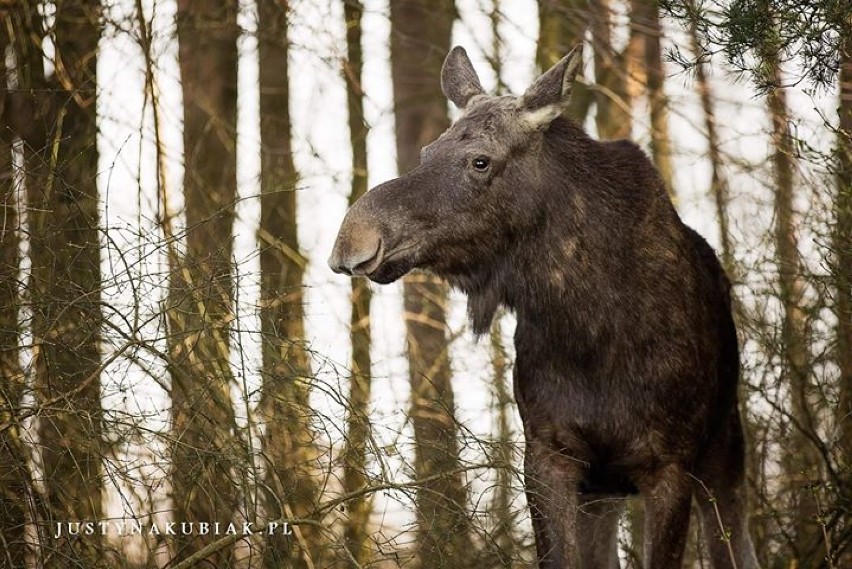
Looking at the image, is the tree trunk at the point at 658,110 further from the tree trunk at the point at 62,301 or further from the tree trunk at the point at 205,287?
the tree trunk at the point at 62,301

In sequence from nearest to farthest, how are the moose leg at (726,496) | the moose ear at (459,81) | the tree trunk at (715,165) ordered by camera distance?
the moose ear at (459,81)
the moose leg at (726,496)
the tree trunk at (715,165)

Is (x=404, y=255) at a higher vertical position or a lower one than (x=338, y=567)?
higher

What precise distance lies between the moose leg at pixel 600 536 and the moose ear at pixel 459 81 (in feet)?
7.52

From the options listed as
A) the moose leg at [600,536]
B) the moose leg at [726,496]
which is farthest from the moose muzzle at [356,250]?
the moose leg at [726,496]

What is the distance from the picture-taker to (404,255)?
6.00 m

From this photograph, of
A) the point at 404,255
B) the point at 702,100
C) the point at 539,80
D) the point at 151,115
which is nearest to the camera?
the point at 404,255

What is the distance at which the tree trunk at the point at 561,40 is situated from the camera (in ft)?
40.9

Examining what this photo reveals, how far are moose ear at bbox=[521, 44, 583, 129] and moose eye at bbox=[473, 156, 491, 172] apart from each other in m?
0.33

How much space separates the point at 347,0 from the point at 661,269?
599 cm

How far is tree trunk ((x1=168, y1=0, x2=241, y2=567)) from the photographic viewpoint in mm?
5750

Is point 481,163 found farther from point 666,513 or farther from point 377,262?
point 666,513

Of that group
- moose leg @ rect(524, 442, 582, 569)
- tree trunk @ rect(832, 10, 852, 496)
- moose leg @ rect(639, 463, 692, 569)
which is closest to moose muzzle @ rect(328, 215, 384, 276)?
moose leg @ rect(524, 442, 582, 569)

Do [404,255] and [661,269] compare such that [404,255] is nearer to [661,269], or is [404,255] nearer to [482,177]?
[482,177]

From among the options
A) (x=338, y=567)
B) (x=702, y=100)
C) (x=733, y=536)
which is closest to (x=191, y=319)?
(x=338, y=567)
